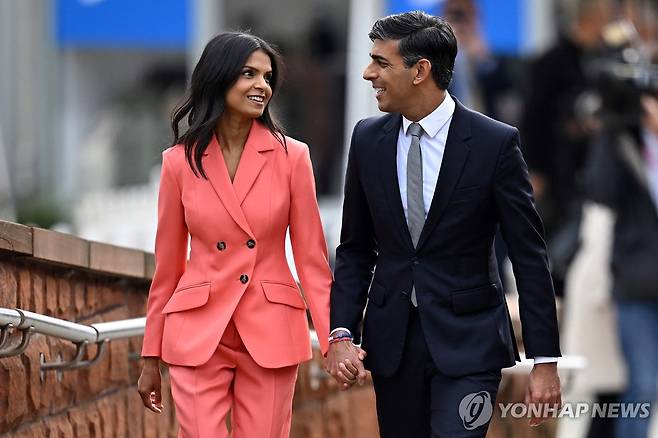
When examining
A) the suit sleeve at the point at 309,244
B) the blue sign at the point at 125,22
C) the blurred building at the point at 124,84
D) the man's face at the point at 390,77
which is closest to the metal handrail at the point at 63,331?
the suit sleeve at the point at 309,244

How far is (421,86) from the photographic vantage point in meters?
5.69

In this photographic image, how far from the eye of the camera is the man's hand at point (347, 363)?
220 inches

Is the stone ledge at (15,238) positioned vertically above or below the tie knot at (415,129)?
below

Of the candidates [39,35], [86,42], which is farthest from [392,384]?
[39,35]

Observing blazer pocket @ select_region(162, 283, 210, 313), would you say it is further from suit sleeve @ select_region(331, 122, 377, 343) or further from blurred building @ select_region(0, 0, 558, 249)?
blurred building @ select_region(0, 0, 558, 249)

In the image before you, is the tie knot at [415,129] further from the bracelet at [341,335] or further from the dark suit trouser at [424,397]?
the bracelet at [341,335]

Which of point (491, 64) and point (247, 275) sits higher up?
point (247, 275)

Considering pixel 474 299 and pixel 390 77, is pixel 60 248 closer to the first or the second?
pixel 390 77

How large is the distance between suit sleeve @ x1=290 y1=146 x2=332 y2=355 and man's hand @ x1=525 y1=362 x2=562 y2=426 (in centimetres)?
72

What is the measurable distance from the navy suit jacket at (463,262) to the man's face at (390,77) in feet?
0.39

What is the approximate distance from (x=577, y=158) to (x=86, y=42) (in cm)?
627

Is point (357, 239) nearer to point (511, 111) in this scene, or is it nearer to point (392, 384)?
point (392, 384)

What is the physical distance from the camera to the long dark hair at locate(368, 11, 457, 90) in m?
5.65

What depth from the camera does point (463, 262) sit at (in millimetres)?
5617
